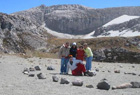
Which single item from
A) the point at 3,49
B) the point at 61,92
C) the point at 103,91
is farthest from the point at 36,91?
the point at 3,49

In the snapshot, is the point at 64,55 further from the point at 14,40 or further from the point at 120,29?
the point at 120,29

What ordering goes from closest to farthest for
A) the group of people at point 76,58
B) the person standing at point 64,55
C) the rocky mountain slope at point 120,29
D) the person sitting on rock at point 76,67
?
the person sitting on rock at point 76,67 → the group of people at point 76,58 → the person standing at point 64,55 → the rocky mountain slope at point 120,29

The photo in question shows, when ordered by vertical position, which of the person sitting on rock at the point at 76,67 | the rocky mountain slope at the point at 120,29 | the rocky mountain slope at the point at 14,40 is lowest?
the person sitting on rock at the point at 76,67

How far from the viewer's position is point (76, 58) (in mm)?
17422

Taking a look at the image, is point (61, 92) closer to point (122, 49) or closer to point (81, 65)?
point (81, 65)

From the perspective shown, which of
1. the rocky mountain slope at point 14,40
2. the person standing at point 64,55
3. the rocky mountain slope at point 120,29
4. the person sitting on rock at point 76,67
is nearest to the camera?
the person sitting on rock at point 76,67

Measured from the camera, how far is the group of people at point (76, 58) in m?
16.6

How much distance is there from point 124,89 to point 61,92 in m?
3.06

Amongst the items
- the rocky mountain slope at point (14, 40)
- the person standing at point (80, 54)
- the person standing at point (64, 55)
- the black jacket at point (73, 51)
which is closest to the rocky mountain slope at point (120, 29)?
the rocky mountain slope at point (14, 40)

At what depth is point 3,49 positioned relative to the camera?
5134cm

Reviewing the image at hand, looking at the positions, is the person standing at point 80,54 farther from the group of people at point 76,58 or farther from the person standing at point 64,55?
the person standing at point 64,55

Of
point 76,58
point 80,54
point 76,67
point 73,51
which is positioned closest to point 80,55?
point 80,54

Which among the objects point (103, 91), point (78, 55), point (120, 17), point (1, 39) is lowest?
point (103, 91)

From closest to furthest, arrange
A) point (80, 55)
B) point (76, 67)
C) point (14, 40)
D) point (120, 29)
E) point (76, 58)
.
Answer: point (76, 67), point (80, 55), point (76, 58), point (14, 40), point (120, 29)
